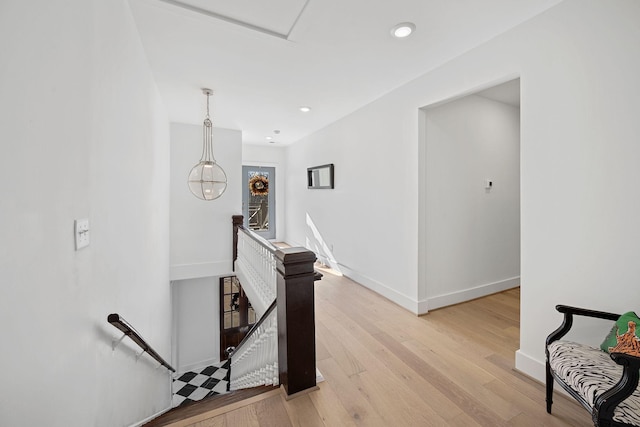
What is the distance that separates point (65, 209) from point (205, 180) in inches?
115

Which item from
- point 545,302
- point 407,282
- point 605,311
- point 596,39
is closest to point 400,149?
point 407,282

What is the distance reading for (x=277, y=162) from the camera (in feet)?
22.6

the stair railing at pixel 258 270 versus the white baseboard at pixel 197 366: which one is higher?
the stair railing at pixel 258 270

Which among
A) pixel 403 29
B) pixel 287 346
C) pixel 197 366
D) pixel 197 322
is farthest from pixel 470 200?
pixel 197 366

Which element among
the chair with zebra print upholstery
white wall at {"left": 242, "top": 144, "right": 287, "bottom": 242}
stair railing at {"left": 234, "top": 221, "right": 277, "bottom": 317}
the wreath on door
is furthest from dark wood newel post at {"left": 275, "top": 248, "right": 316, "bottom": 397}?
white wall at {"left": 242, "top": 144, "right": 287, "bottom": 242}

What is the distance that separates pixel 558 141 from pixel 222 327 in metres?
5.92

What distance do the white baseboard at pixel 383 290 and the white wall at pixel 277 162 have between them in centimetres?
300

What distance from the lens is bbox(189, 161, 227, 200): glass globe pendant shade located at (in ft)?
12.5

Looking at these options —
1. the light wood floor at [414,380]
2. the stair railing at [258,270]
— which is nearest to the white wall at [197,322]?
the stair railing at [258,270]

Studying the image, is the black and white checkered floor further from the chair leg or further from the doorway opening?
the chair leg

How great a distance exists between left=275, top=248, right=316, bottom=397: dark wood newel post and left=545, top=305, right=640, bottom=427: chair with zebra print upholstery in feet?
4.38

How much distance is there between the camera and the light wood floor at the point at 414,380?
1560 millimetres

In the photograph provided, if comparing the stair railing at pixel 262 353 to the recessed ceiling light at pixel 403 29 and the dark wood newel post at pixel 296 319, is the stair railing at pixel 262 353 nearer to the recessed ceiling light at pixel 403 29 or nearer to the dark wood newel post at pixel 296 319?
the dark wood newel post at pixel 296 319

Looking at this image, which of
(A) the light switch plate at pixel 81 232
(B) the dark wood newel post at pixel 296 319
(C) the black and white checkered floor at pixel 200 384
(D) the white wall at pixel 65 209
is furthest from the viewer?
(C) the black and white checkered floor at pixel 200 384
